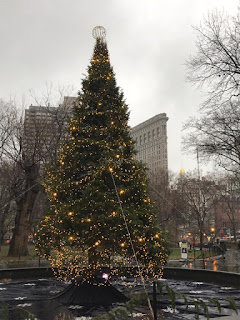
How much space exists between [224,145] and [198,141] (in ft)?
4.84

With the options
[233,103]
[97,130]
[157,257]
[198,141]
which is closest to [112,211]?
[157,257]

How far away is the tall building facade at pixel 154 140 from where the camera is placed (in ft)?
399

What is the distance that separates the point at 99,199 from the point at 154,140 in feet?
390

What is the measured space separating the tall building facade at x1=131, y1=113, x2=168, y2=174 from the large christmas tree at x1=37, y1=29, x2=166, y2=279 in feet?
358

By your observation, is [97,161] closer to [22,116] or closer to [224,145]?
[224,145]

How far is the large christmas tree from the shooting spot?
9586 millimetres

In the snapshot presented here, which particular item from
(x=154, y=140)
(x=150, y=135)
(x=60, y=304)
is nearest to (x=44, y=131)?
(x=60, y=304)

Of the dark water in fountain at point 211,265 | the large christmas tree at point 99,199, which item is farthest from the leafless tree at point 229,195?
the large christmas tree at point 99,199

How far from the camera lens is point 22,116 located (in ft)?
83.3

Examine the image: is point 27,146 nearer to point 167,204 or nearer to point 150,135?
point 167,204

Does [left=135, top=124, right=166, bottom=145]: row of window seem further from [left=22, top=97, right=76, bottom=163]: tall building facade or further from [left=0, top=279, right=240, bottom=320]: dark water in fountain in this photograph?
[left=0, top=279, right=240, bottom=320]: dark water in fountain

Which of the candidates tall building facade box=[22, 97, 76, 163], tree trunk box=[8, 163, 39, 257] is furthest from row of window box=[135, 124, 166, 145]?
tree trunk box=[8, 163, 39, 257]

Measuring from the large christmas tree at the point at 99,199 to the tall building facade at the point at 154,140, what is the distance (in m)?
109

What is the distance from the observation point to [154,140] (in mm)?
127250
